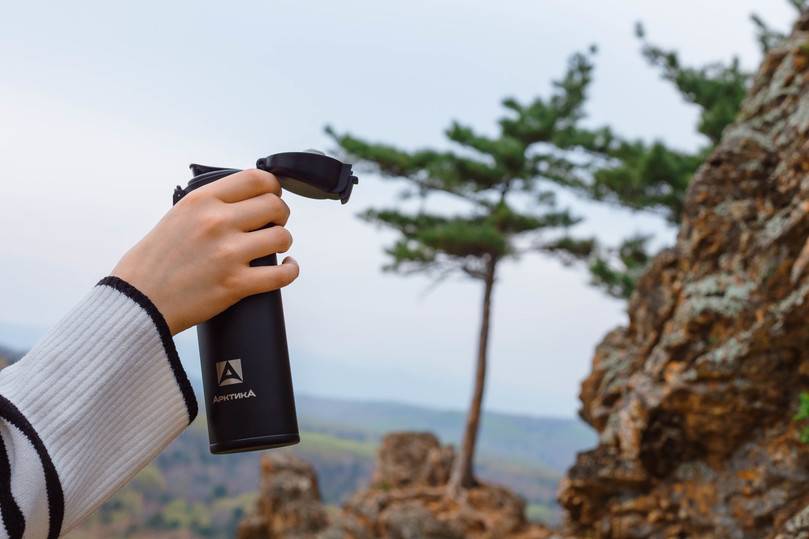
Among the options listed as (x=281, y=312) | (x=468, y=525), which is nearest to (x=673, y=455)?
(x=281, y=312)

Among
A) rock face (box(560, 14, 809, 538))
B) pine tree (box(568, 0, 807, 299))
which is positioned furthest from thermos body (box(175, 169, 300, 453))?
pine tree (box(568, 0, 807, 299))

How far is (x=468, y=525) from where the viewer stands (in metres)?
17.2

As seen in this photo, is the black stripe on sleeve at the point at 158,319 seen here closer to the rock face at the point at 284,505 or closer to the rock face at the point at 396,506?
the rock face at the point at 396,506

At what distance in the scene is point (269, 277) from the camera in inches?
54.7

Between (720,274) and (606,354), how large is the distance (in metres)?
2.70

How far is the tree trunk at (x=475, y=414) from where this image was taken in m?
19.1

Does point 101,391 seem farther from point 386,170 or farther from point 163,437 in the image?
point 386,170

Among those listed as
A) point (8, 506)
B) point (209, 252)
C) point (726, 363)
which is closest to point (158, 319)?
point (209, 252)

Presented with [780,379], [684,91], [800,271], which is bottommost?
[780,379]

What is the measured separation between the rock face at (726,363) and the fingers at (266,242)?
5715mm

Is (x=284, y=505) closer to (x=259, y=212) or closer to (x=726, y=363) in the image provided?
(x=726, y=363)

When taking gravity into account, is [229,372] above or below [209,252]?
below

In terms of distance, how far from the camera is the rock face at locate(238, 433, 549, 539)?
17000mm

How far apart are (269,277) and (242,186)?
158 millimetres
